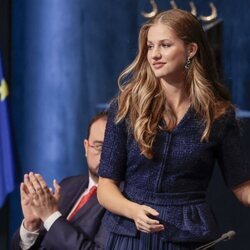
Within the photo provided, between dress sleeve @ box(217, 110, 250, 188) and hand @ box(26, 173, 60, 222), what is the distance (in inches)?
24.2

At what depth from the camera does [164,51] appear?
1840 millimetres

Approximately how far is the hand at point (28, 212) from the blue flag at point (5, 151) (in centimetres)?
92

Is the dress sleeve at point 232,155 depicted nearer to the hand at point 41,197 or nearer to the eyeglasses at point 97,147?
the hand at point 41,197

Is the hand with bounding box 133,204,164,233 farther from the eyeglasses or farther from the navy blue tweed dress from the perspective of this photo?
the eyeglasses

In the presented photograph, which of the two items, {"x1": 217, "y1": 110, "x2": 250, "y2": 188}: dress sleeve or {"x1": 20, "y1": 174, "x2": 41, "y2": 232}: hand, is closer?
{"x1": 217, "y1": 110, "x2": 250, "y2": 188}: dress sleeve

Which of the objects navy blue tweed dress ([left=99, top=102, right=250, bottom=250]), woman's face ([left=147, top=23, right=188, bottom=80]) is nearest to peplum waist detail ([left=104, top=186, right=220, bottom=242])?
navy blue tweed dress ([left=99, top=102, right=250, bottom=250])

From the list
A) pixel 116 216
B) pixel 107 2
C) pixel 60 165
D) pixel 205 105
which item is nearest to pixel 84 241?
pixel 116 216

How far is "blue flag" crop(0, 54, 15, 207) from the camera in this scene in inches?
130

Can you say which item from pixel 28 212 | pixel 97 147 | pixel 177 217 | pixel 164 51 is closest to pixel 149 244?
pixel 177 217

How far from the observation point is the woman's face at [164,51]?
183 cm

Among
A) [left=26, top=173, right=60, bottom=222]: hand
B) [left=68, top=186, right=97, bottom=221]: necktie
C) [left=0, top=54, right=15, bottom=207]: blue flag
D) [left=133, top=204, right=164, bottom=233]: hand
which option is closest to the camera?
[left=133, top=204, right=164, bottom=233]: hand

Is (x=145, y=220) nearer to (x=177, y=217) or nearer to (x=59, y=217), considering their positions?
(x=177, y=217)

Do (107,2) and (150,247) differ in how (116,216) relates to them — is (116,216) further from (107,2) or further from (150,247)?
(107,2)

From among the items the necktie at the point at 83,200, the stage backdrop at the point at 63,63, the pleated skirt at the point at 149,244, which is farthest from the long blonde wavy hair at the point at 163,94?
the stage backdrop at the point at 63,63
